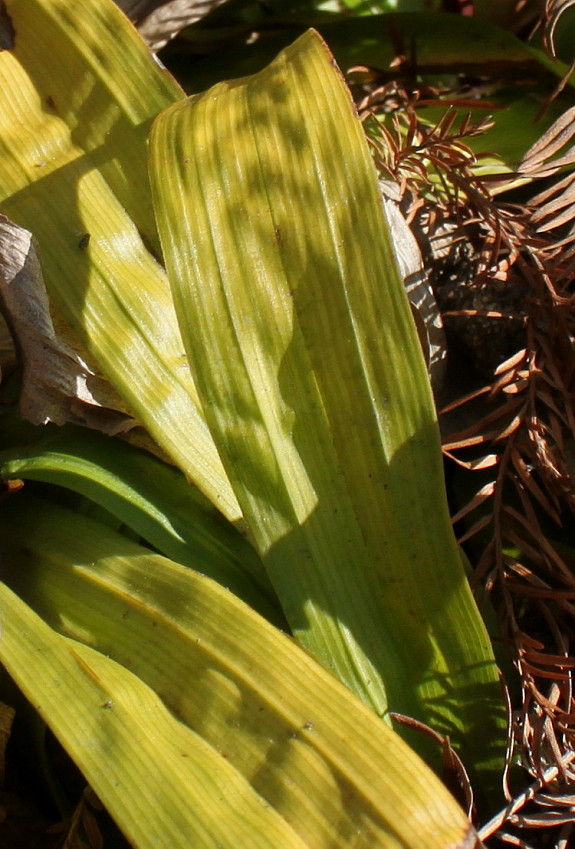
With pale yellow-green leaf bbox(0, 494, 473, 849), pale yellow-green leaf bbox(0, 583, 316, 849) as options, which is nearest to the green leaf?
pale yellow-green leaf bbox(0, 494, 473, 849)

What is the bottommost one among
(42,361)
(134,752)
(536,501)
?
(536,501)

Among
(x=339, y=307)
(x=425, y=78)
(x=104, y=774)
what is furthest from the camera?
(x=425, y=78)

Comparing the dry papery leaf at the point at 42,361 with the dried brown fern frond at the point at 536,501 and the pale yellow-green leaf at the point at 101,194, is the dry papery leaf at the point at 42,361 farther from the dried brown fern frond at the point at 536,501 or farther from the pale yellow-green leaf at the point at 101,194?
the dried brown fern frond at the point at 536,501

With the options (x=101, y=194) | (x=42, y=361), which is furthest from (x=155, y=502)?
(x=101, y=194)

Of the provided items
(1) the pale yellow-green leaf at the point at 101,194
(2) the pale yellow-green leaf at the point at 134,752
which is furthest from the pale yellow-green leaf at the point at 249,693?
(1) the pale yellow-green leaf at the point at 101,194

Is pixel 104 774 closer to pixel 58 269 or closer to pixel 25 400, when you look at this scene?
pixel 25 400

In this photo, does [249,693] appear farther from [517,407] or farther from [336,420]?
[517,407]

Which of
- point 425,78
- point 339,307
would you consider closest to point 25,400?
point 339,307
